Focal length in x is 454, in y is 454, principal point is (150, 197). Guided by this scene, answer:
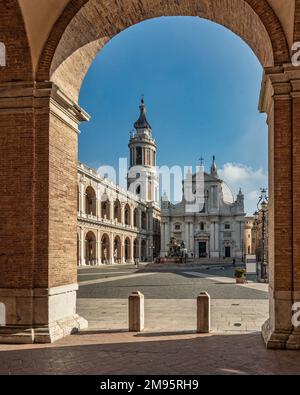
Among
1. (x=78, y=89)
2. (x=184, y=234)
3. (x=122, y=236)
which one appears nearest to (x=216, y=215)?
(x=184, y=234)

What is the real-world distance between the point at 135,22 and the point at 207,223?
230 ft

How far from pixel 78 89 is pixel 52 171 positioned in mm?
2603

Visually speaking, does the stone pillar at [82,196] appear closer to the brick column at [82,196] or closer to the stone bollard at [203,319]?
the brick column at [82,196]

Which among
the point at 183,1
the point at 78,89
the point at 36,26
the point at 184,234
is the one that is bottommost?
the point at 184,234

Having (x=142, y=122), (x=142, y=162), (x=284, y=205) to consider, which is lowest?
(x=284, y=205)

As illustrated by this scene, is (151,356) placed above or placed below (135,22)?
below

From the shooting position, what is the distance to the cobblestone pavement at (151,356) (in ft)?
21.5

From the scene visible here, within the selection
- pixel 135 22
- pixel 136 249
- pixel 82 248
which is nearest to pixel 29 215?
pixel 135 22

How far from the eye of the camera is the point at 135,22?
1039cm

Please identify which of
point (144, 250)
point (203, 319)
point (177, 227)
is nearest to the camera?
point (203, 319)

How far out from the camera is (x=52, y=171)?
360 inches

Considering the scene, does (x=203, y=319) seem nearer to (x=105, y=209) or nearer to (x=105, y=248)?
(x=105, y=209)

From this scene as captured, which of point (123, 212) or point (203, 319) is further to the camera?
point (123, 212)
